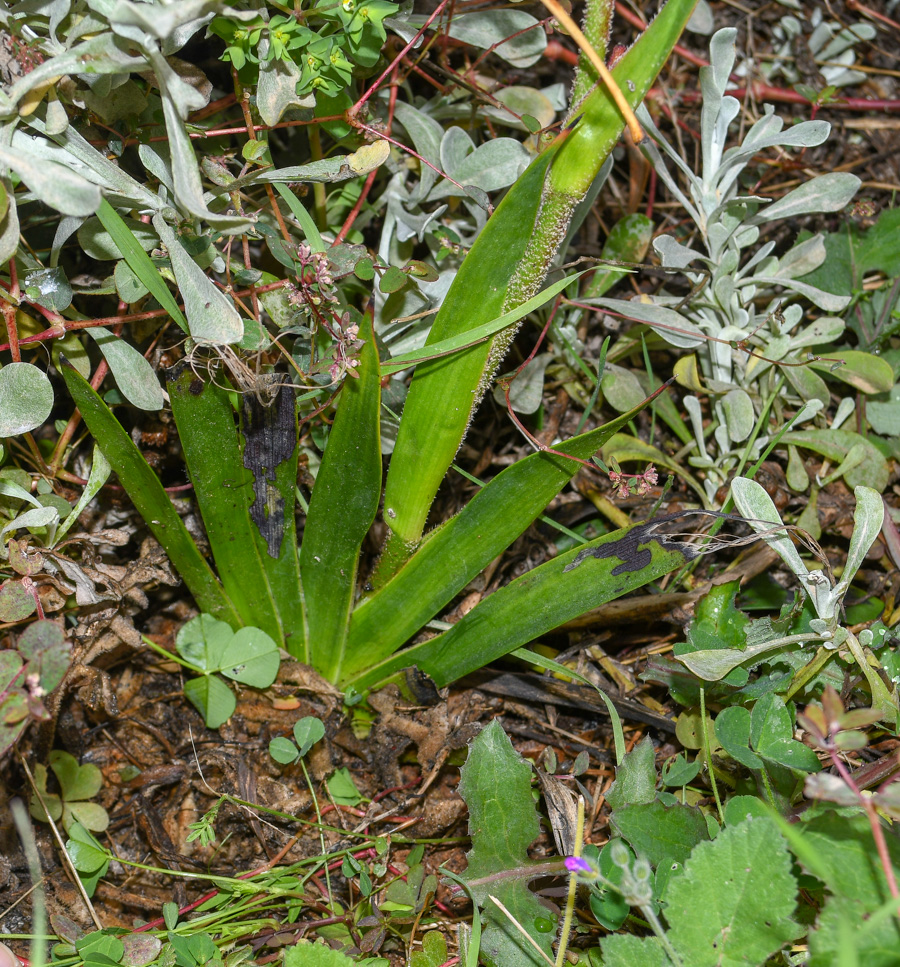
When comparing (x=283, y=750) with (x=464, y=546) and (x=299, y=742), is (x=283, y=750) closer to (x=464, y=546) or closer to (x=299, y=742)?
(x=299, y=742)

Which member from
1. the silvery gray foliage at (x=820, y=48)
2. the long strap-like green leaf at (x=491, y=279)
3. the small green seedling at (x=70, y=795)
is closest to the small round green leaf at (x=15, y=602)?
the small green seedling at (x=70, y=795)

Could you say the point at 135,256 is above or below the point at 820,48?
below

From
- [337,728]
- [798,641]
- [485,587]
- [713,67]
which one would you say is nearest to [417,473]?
[485,587]

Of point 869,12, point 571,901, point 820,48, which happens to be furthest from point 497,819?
point 869,12

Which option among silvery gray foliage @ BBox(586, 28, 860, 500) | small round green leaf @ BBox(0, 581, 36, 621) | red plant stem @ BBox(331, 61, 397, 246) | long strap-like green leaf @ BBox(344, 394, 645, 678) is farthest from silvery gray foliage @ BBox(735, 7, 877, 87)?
small round green leaf @ BBox(0, 581, 36, 621)

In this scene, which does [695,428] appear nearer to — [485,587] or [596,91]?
[485,587]

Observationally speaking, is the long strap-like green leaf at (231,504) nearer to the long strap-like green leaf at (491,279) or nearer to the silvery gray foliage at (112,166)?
the silvery gray foliage at (112,166)
